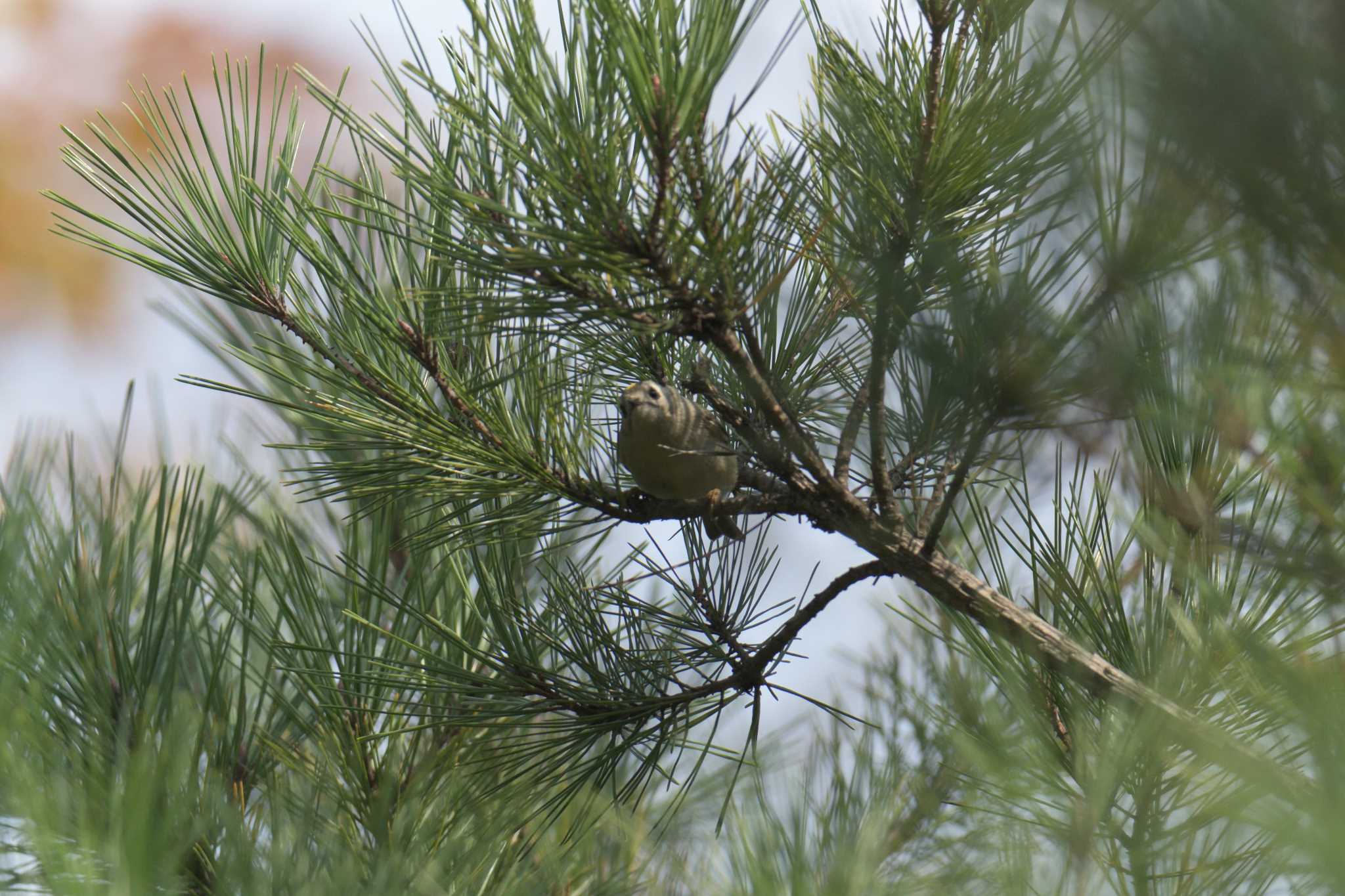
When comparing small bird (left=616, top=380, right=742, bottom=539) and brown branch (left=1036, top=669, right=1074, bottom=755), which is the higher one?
small bird (left=616, top=380, right=742, bottom=539)

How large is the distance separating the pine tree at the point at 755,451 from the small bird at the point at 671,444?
24mm

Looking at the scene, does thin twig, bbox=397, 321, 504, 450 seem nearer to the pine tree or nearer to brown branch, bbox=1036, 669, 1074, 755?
the pine tree

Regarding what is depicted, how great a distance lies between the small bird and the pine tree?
2 centimetres

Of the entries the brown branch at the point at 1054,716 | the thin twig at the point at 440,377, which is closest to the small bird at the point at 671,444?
the thin twig at the point at 440,377

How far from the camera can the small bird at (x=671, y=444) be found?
0.77 meters

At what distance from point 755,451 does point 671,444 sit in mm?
59

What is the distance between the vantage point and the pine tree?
47cm

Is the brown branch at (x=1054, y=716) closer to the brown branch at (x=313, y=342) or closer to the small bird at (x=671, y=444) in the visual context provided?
the small bird at (x=671, y=444)

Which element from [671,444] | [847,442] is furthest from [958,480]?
[671,444]

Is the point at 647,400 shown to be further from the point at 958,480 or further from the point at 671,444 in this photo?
the point at 958,480

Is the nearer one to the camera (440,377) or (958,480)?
(958,480)

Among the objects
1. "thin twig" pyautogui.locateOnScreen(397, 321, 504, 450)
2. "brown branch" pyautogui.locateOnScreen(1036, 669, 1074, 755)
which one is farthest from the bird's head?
"brown branch" pyautogui.locateOnScreen(1036, 669, 1074, 755)

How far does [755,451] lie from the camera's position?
0.74 meters

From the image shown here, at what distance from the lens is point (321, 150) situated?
748mm
